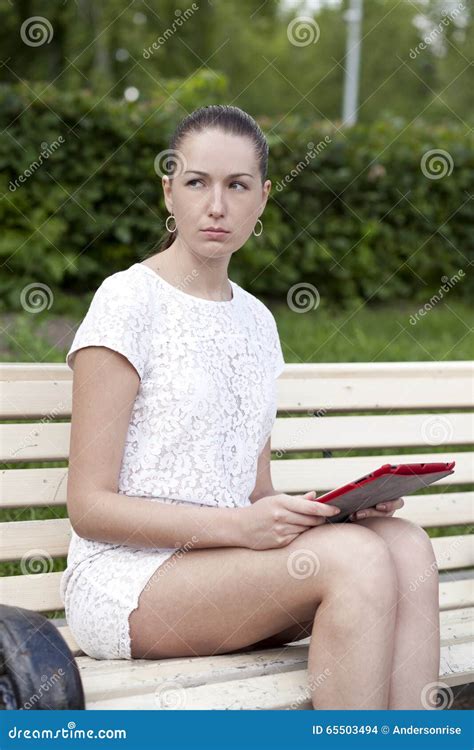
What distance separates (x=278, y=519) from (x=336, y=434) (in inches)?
41.9

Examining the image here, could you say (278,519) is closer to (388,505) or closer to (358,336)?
A: (388,505)

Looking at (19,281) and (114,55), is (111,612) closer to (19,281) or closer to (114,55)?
(19,281)

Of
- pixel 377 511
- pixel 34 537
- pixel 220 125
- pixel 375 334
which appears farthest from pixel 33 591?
pixel 375 334

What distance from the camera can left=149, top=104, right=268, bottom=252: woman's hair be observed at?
8.45 ft

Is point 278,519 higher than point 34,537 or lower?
higher

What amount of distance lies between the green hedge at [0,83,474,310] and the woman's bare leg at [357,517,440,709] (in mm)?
4565

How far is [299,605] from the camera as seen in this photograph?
7.80ft

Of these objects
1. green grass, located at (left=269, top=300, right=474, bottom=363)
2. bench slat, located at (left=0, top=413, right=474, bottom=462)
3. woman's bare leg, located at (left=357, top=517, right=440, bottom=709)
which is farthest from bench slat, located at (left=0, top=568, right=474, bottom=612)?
green grass, located at (left=269, top=300, right=474, bottom=363)

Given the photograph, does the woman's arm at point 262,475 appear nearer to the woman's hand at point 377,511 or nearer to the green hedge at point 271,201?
the woman's hand at point 377,511

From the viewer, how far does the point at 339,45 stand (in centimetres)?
3225

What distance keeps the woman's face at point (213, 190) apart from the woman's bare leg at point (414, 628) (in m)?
0.83

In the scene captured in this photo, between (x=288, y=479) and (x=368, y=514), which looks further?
(x=288, y=479)

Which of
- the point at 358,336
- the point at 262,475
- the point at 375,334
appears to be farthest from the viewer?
the point at 375,334

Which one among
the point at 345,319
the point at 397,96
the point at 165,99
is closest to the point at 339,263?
the point at 345,319
